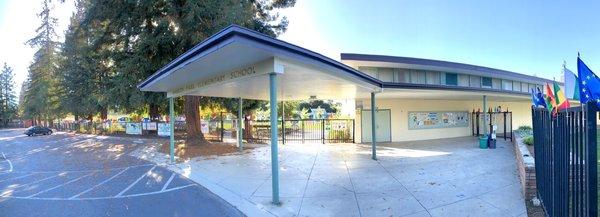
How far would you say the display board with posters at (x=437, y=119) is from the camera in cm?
2106

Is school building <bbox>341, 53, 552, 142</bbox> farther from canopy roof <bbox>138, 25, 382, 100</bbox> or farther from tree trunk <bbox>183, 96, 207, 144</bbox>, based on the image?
tree trunk <bbox>183, 96, 207, 144</bbox>

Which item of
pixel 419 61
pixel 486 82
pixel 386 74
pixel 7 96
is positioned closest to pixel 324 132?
pixel 386 74

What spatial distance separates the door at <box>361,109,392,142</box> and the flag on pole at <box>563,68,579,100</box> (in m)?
16.5

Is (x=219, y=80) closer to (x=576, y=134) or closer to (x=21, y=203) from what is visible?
(x=21, y=203)

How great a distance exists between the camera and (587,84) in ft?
9.97

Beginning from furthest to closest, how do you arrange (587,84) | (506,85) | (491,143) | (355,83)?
(506,85), (491,143), (355,83), (587,84)

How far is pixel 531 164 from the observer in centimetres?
702

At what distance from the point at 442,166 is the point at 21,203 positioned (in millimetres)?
10936

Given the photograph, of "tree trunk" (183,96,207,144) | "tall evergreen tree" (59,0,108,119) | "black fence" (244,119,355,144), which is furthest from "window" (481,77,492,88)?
"tall evergreen tree" (59,0,108,119)

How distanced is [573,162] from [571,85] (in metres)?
0.73

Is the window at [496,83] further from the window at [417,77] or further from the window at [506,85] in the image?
the window at [417,77]

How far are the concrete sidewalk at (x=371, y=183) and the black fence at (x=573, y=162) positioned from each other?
183 cm

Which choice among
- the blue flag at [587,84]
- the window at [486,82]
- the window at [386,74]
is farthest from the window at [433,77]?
the blue flag at [587,84]

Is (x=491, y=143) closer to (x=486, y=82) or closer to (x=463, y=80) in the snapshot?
(x=463, y=80)
